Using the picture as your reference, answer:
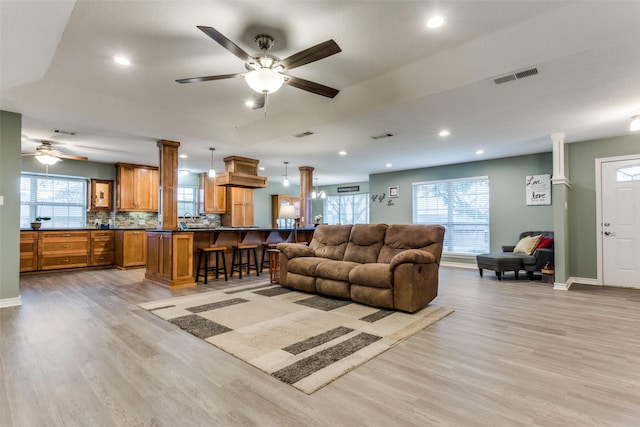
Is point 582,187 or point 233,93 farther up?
point 233,93

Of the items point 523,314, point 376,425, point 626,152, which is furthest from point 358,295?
point 626,152

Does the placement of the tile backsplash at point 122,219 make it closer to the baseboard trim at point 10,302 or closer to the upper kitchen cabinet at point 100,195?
the upper kitchen cabinet at point 100,195

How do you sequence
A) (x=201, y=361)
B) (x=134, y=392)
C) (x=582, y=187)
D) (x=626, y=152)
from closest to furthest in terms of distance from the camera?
(x=134, y=392) < (x=201, y=361) < (x=626, y=152) < (x=582, y=187)

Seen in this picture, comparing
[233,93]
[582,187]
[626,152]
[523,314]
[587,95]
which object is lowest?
[523,314]

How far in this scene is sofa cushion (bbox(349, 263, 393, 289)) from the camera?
372 cm

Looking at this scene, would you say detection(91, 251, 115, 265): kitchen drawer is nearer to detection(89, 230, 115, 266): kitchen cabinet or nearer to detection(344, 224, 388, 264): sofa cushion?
Result: detection(89, 230, 115, 266): kitchen cabinet

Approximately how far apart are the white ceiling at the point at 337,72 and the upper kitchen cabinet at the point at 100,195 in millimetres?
2063

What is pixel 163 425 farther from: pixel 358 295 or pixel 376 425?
pixel 358 295

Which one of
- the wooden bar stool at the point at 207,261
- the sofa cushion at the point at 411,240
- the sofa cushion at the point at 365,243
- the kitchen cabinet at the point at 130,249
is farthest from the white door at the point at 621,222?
the kitchen cabinet at the point at 130,249

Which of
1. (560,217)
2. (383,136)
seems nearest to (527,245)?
(560,217)

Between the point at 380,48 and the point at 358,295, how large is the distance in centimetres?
277

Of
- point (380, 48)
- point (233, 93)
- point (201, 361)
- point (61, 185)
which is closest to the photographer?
point (201, 361)

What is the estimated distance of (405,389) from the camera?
203 centimetres

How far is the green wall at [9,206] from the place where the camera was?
4.08 metres
